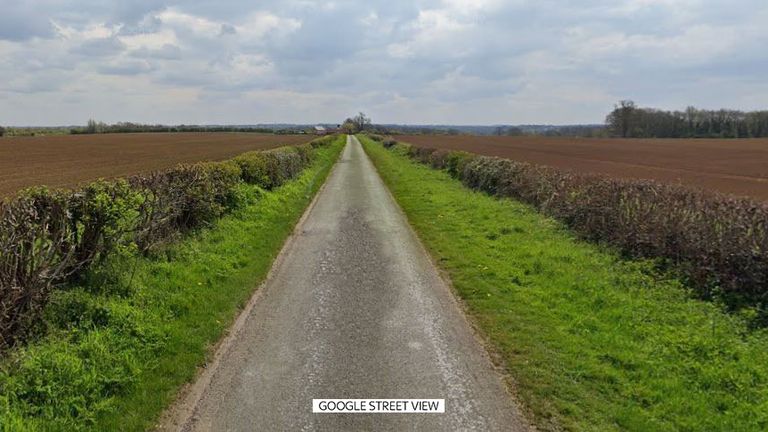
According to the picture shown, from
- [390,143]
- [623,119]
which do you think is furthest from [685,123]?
[390,143]

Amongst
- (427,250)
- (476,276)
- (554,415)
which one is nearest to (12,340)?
(554,415)

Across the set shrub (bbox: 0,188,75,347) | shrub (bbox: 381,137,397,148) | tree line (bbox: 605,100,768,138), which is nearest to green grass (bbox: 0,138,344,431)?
shrub (bbox: 0,188,75,347)

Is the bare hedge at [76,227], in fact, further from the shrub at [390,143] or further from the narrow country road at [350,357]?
the shrub at [390,143]

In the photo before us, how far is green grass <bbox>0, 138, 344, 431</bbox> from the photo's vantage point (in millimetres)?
4066

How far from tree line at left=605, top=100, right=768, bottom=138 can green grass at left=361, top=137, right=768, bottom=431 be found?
360 feet

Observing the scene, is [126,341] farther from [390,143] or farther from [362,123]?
[362,123]

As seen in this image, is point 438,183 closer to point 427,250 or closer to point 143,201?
point 427,250

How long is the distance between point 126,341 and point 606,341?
5.41m

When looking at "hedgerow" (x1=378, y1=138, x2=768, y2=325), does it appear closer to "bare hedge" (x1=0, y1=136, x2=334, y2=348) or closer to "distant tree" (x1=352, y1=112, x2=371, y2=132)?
"bare hedge" (x1=0, y1=136, x2=334, y2=348)

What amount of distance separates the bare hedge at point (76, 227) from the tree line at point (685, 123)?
113 m

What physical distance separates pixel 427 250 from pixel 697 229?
15.8ft

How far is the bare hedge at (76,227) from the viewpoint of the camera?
4.79 m

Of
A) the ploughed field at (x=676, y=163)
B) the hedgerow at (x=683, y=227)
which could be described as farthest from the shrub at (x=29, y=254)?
the ploughed field at (x=676, y=163)

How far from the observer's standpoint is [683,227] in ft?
25.9
